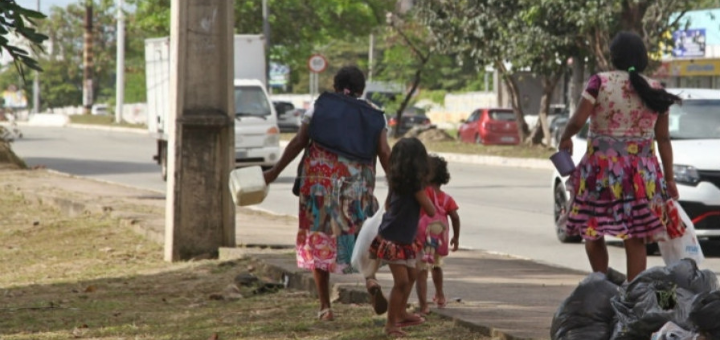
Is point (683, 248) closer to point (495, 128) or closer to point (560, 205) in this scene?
point (560, 205)

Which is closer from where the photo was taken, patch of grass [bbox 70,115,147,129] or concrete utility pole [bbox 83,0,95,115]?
patch of grass [bbox 70,115,147,129]

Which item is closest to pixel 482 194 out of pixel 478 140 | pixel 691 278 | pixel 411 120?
pixel 691 278

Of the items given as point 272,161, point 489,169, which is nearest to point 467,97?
point 489,169

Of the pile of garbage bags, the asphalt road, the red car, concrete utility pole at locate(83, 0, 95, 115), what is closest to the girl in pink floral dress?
the pile of garbage bags

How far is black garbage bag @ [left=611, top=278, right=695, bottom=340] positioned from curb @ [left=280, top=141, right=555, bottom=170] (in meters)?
24.3

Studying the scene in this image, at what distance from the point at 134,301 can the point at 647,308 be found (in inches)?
184

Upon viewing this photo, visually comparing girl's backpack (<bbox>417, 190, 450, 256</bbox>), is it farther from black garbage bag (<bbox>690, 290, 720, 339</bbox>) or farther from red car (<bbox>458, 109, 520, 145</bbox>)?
red car (<bbox>458, 109, 520, 145</bbox>)

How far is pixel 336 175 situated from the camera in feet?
27.6

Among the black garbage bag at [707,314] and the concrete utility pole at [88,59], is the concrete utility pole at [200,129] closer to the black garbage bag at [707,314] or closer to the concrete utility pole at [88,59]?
the black garbage bag at [707,314]

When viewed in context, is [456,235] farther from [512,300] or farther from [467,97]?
[467,97]

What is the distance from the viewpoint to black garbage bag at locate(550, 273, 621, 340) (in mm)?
6504

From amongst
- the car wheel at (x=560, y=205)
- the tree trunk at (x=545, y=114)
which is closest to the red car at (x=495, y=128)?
the tree trunk at (x=545, y=114)

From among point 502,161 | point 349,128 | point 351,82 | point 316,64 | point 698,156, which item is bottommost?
point 502,161

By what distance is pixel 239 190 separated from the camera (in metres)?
8.81
